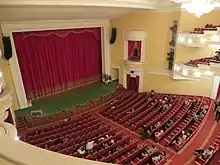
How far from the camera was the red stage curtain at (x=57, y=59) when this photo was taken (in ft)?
36.1

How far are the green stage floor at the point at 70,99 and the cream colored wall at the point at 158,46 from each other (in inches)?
111

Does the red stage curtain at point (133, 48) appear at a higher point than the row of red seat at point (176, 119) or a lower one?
higher

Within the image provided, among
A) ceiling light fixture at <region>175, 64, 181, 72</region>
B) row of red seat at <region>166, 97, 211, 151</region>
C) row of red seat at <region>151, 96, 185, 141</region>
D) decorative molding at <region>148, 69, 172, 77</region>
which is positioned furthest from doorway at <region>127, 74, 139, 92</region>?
row of red seat at <region>166, 97, 211, 151</region>

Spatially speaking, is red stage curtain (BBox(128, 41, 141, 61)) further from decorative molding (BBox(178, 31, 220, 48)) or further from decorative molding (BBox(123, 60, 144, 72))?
decorative molding (BBox(178, 31, 220, 48))

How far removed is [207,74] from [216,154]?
381cm

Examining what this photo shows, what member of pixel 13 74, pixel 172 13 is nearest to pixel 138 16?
pixel 172 13

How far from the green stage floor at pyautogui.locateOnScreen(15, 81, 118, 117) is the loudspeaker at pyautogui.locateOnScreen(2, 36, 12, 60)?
2.88 m

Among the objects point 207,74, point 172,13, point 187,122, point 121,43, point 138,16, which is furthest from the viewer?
point 121,43

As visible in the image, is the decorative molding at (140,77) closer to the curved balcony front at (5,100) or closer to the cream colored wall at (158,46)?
the cream colored wall at (158,46)

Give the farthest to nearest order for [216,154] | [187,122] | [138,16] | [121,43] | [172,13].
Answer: [121,43]
[138,16]
[172,13]
[187,122]
[216,154]

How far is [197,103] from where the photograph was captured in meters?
10.7

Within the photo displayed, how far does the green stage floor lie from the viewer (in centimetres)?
1089

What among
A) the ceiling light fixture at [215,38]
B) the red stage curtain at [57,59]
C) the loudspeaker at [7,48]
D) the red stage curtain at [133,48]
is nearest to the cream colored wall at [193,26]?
the ceiling light fixture at [215,38]

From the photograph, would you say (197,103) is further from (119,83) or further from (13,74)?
(13,74)
